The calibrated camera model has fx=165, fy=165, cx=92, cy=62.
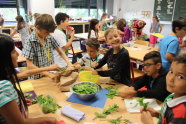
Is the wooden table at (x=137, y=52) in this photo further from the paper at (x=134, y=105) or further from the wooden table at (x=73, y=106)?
the paper at (x=134, y=105)

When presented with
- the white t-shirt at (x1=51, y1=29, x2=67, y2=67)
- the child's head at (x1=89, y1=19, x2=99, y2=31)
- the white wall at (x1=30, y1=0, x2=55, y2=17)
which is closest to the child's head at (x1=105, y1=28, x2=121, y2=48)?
the white t-shirt at (x1=51, y1=29, x2=67, y2=67)

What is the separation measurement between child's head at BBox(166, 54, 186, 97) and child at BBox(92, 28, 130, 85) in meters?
1.04

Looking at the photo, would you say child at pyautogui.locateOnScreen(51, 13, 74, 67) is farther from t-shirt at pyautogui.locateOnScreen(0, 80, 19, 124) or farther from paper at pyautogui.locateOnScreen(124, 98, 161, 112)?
t-shirt at pyautogui.locateOnScreen(0, 80, 19, 124)

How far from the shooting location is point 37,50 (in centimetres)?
205

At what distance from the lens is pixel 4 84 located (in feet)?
2.91

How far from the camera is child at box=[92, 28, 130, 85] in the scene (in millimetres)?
1999

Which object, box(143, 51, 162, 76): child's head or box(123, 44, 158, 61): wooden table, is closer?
box(143, 51, 162, 76): child's head

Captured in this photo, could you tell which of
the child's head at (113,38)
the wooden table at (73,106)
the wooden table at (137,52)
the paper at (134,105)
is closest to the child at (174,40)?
the wooden table at (137,52)

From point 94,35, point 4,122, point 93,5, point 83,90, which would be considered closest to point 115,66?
point 83,90

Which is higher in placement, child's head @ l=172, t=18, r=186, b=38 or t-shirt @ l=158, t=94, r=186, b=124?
child's head @ l=172, t=18, r=186, b=38

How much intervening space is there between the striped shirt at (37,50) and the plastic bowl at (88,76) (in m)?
0.54

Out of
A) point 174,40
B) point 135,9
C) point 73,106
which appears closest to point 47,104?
point 73,106

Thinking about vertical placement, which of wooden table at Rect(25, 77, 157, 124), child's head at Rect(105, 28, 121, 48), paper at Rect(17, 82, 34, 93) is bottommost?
wooden table at Rect(25, 77, 157, 124)

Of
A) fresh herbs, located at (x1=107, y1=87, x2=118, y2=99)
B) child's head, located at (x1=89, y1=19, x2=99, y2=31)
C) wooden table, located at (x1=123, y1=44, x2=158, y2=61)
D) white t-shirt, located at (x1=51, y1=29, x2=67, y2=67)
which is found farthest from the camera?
child's head, located at (x1=89, y1=19, x2=99, y2=31)
